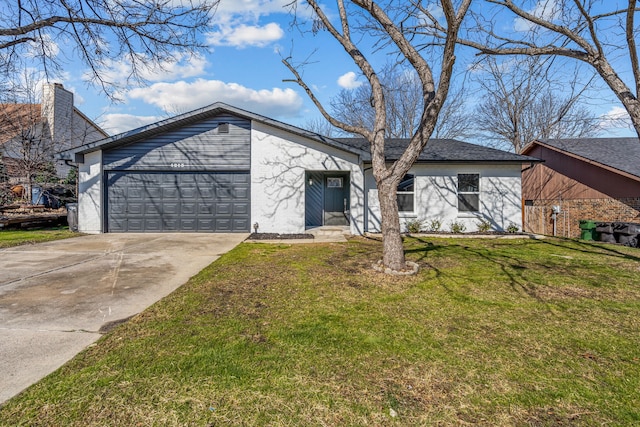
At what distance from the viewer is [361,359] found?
2674 mm

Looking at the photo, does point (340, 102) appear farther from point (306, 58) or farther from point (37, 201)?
point (37, 201)

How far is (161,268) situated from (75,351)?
3.43 meters

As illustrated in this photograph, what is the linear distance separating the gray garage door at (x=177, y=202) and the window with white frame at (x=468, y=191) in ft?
26.1

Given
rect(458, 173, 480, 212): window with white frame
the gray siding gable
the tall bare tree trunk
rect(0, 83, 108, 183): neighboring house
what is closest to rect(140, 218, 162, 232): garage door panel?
the gray siding gable

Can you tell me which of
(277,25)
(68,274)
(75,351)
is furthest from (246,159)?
(75,351)

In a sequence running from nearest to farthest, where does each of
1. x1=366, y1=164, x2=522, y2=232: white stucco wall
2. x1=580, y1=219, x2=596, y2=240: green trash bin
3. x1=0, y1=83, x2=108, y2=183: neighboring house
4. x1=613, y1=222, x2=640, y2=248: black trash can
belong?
x1=613, y1=222, x2=640, y2=248: black trash can
x1=580, y1=219, x2=596, y2=240: green trash bin
x1=366, y1=164, x2=522, y2=232: white stucco wall
x1=0, y1=83, x2=108, y2=183: neighboring house

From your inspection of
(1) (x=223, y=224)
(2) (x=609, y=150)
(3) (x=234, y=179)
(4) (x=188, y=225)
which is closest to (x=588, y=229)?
(2) (x=609, y=150)

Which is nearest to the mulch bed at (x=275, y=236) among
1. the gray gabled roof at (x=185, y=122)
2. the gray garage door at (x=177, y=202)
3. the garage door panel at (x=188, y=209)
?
the gray garage door at (x=177, y=202)

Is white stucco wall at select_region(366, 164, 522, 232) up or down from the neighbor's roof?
down

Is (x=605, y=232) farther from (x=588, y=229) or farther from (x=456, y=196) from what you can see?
(x=456, y=196)

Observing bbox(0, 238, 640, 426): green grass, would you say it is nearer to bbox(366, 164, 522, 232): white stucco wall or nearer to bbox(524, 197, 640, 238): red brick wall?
bbox(366, 164, 522, 232): white stucco wall

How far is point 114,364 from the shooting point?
8.30 ft

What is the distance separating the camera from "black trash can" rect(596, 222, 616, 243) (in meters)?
10.8

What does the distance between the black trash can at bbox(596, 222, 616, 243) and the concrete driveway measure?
40.9ft
